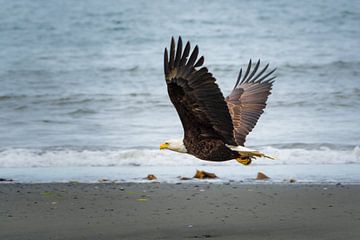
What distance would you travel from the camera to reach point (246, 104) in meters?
7.54

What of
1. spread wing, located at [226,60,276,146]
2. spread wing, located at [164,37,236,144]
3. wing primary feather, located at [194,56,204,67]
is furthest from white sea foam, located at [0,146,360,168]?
wing primary feather, located at [194,56,204,67]

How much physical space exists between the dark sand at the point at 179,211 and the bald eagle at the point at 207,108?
40 centimetres

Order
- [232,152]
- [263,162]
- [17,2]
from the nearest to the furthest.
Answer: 1. [232,152]
2. [263,162]
3. [17,2]

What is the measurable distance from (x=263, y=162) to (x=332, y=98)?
5042 mm

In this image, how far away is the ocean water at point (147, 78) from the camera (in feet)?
31.0

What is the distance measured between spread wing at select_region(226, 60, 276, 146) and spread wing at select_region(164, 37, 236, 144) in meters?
0.59

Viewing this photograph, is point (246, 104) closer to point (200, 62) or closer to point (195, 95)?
point (195, 95)

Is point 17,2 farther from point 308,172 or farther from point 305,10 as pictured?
point 308,172

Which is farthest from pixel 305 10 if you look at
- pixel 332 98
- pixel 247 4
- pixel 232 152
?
pixel 232 152

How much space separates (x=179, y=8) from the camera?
87.9 feet

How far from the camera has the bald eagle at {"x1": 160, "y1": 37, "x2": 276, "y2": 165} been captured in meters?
6.03

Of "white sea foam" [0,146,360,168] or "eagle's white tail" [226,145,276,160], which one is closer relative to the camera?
"eagle's white tail" [226,145,276,160]

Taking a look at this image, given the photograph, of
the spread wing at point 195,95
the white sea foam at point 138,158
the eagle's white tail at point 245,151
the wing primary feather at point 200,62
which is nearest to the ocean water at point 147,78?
the white sea foam at point 138,158

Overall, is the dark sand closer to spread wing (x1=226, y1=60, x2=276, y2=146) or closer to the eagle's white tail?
the eagle's white tail
